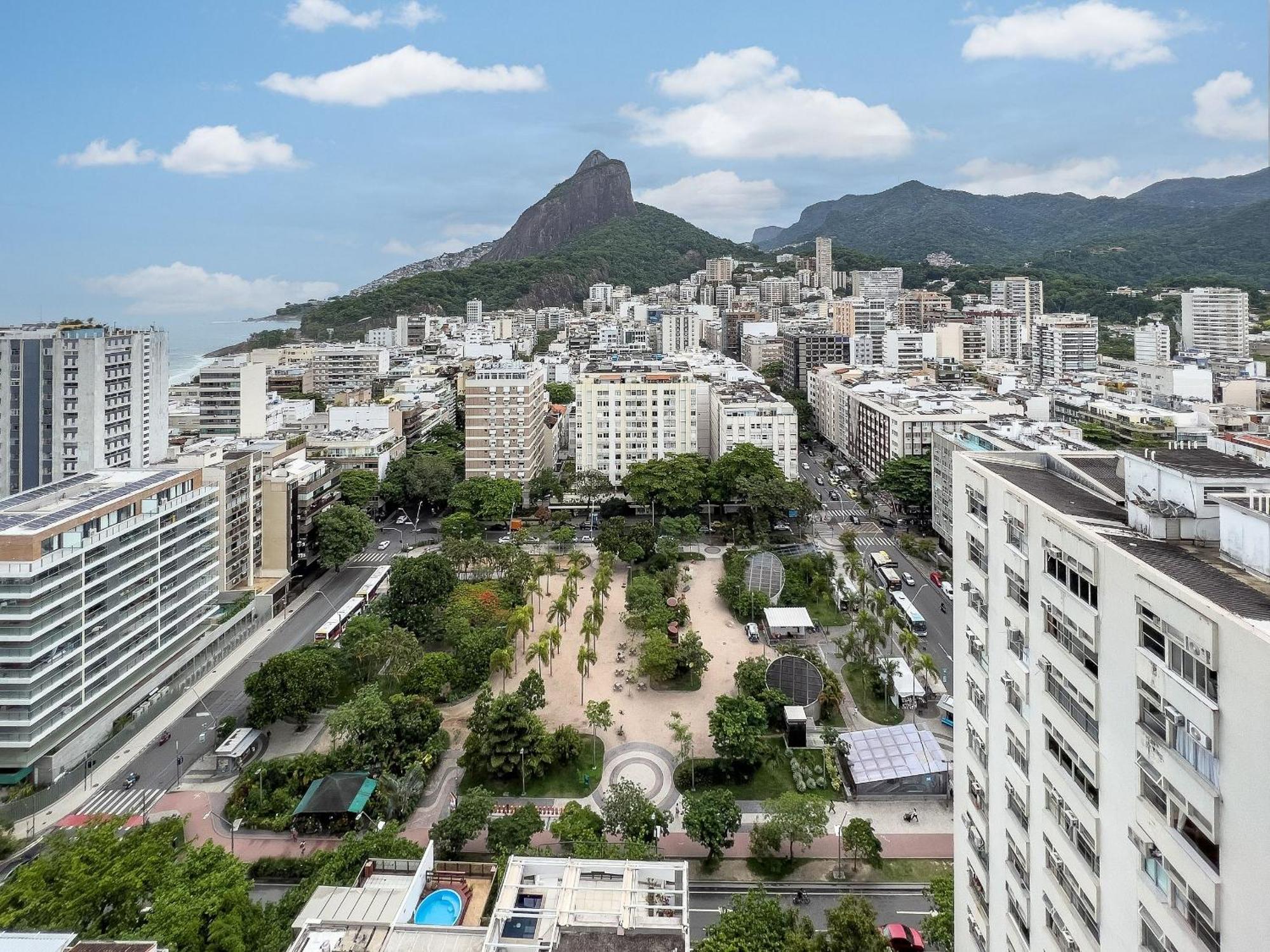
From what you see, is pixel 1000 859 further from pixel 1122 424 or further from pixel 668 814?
pixel 1122 424

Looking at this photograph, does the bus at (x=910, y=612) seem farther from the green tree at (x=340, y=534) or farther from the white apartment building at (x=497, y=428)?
the green tree at (x=340, y=534)

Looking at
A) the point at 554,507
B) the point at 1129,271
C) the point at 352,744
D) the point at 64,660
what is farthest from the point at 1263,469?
the point at 1129,271

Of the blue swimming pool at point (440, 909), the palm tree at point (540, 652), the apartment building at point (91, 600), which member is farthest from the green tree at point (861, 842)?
the apartment building at point (91, 600)

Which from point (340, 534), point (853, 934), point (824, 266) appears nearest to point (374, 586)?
point (340, 534)

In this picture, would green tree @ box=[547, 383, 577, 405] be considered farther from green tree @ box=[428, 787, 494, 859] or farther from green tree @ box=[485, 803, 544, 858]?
green tree @ box=[485, 803, 544, 858]

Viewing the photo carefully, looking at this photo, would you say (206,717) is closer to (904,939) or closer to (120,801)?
(120,801)

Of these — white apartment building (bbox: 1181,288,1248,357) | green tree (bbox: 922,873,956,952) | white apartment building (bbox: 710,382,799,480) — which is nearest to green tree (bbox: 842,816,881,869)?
green tree (bbox: 922,873,956,952)
